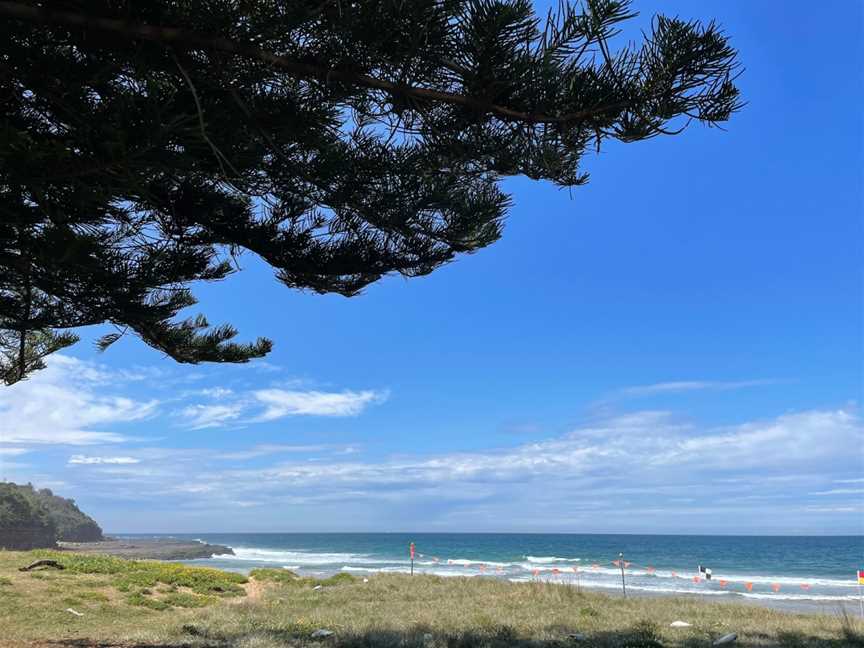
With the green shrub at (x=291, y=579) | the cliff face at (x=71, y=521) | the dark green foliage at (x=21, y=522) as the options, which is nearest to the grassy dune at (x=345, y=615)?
the green shrub at (x=291, y=579)

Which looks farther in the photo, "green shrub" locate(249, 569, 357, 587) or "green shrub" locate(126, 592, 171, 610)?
"green shrub" locate(249, 569, 357, 587)

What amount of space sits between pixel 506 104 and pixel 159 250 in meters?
3.89

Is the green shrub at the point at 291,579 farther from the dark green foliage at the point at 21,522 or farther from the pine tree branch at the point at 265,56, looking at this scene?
the dark green foliage at the point at 21,522

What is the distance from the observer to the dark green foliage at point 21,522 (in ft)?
139

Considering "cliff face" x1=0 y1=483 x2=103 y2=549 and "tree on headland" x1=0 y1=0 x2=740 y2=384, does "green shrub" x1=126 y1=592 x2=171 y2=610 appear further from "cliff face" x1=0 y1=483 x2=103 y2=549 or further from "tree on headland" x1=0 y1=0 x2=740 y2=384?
"cliff face" x1=0 y1=483 x2=103 y2=549

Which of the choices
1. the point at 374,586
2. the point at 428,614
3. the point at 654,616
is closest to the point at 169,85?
the point at 428,614

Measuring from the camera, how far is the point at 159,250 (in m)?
6.23

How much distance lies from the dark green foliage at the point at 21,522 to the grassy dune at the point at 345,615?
3210 cm

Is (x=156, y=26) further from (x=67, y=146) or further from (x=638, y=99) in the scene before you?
(x=638, y=99)

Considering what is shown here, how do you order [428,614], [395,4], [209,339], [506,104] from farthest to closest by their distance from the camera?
[428,614] → [209,339] → [506,104] → [395,4]

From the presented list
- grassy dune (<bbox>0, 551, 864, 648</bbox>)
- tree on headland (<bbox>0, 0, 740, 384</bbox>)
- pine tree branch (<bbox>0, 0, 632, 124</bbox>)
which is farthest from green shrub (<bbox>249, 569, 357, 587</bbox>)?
pine tree branch (<bbox>0, 0, 632, 124</bbox>)

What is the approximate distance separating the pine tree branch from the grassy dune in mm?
6169

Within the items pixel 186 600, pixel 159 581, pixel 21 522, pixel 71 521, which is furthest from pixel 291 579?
pixel 71 521

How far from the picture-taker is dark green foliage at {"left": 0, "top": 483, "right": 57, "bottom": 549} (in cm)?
4234
